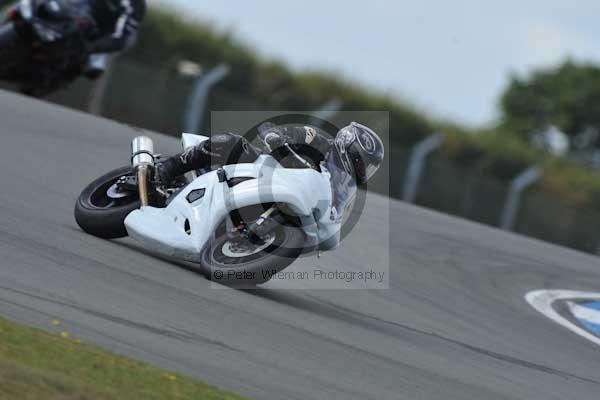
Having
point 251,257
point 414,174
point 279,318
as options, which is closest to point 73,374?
point 279,318

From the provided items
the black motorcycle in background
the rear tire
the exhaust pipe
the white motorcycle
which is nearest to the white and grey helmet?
the white motorcycle

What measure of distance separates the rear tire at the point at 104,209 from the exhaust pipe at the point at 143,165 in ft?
0.35

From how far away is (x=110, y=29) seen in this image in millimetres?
15406

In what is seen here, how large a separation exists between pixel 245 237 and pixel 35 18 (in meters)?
7.69

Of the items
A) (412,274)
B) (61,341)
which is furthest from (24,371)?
(412,274)

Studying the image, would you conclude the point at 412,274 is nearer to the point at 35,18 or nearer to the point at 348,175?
the point at 348,175

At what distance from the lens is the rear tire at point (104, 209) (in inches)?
315

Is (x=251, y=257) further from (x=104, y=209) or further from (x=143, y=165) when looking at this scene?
(x=104, y=209)

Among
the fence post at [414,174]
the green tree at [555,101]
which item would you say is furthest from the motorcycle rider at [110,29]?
the green tree at [555,101]

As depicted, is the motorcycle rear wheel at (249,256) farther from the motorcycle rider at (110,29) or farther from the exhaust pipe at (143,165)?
the motorcycle rider at (110,29)

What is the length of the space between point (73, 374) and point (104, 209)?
127 inches

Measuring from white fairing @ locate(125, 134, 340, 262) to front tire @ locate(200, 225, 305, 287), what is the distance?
100mm

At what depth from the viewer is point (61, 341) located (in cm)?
540

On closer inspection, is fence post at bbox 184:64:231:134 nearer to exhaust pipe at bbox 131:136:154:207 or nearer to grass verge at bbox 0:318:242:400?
exhaust pipe at bbox 131:136:154:207
